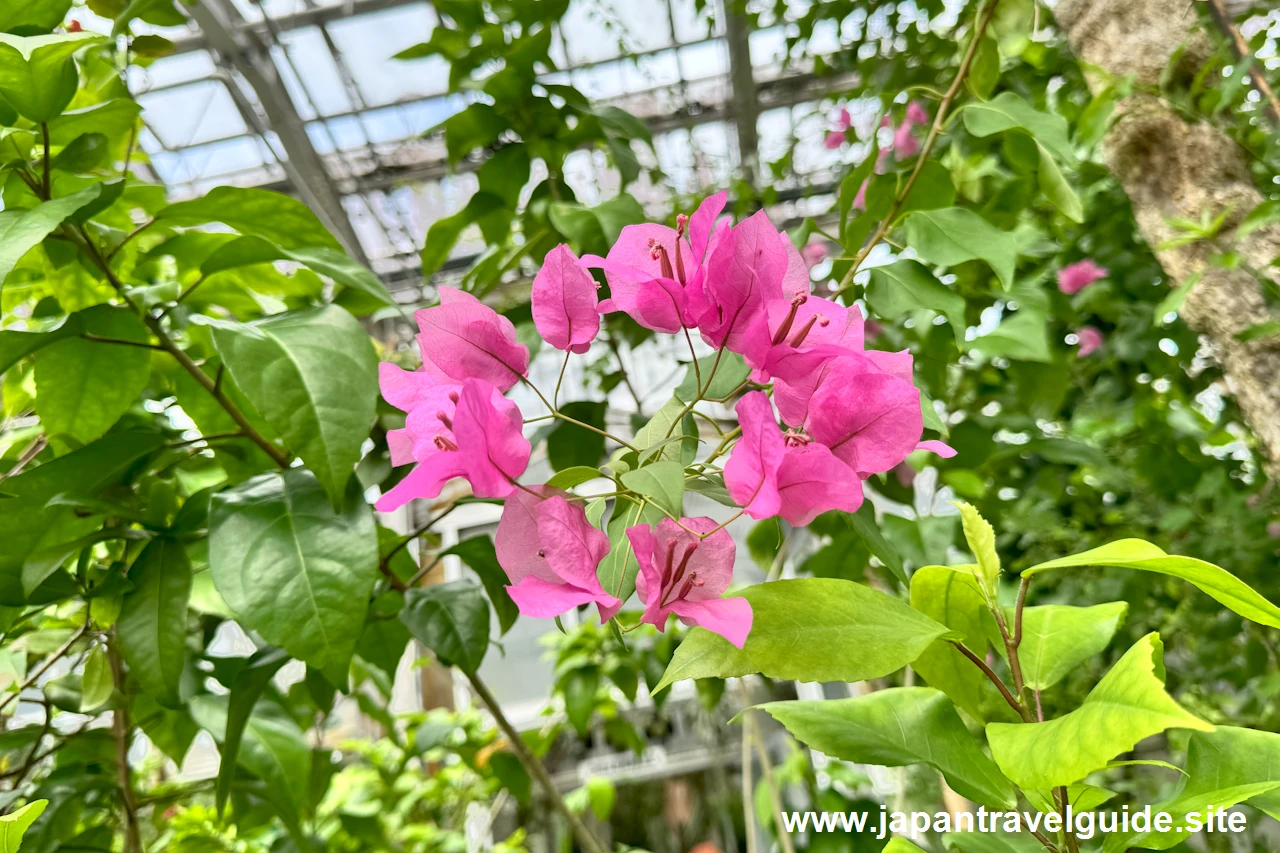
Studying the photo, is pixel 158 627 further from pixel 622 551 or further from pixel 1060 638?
pixel 1060 638

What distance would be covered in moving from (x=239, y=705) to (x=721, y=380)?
0.40 m

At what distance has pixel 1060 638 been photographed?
380mm

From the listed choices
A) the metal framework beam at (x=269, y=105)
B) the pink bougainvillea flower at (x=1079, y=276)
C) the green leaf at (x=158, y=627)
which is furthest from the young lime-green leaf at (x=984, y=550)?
the metal framework beam at (x=269, y=105)

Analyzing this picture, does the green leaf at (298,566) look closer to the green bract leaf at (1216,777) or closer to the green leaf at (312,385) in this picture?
the green leaf at (312,385)

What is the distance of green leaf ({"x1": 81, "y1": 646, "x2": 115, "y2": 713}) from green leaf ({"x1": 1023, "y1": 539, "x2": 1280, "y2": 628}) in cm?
67

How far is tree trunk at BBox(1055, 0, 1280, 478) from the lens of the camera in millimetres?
861

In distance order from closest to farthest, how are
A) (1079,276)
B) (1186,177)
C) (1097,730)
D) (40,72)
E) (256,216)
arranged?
(1097,730), (40,72), (256,216), (1186,177), (1079,276)

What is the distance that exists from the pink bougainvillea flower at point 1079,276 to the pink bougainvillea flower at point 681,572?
132 centimetres

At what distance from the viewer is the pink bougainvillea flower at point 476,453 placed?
10.5 inches

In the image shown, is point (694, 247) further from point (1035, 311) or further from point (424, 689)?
point (424, 689)

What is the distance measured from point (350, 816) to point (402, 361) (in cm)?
70

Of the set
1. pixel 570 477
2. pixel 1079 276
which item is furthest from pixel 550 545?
pixel 1079 276

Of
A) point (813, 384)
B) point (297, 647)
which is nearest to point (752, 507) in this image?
point (813, 384)

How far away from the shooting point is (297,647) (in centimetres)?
42
